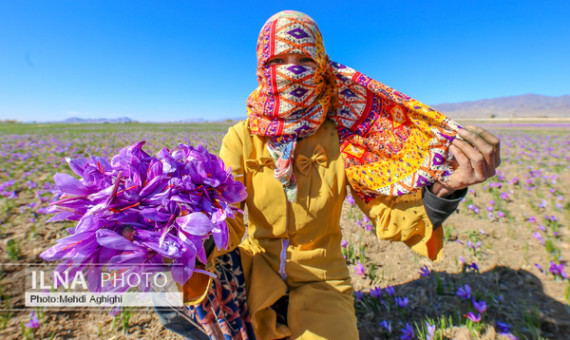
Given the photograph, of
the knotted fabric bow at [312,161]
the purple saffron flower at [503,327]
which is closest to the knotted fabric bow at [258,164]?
the knotted fabric bow at [312,161]

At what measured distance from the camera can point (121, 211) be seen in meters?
0.85

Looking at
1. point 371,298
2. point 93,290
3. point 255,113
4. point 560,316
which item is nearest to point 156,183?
point 93,290

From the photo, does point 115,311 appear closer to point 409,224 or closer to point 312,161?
point 312,161

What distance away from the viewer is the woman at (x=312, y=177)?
1466 millimetres

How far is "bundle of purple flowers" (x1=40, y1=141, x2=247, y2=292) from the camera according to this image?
0.80 meters

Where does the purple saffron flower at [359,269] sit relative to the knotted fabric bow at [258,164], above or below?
below

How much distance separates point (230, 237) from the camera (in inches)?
54.9

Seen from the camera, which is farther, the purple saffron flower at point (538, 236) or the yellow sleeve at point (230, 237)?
the purple saffron flower at point (538, 236)

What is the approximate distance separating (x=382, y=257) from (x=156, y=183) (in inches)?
107

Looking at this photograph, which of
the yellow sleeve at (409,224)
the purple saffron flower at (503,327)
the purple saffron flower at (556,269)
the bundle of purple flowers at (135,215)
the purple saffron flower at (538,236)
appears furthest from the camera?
the purple saffron flower at (538,236)

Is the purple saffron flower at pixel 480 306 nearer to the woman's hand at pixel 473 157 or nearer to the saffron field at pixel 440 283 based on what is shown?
the saffron field at pixel 440 283

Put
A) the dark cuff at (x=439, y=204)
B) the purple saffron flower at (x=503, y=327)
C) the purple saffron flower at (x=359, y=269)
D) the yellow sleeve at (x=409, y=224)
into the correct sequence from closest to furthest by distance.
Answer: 1. the dark cuff at (x=439, y=204)
2. the yellow sleeve at (x=409, y=224)
3. the purple saffron flower at (x=503, y=327)
4. the purple saffron flower at (x=359, y=269)

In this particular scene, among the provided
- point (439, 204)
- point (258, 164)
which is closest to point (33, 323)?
point (258, 164)

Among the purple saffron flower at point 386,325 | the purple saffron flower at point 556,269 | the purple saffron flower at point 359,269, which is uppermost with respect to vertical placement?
the purple saffron flower at point 556,269
